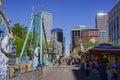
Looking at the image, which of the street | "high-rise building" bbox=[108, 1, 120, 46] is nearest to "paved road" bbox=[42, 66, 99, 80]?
the street

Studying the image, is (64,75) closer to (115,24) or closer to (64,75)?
(64,75)

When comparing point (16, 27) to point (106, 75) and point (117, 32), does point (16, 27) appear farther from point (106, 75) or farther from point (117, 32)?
point (106, 75)

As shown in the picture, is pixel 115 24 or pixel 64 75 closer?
pixel 64 75

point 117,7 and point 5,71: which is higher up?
point 117,7

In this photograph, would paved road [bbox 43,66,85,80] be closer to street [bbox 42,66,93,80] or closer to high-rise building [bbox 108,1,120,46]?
street [bbox 42,66,93,80]

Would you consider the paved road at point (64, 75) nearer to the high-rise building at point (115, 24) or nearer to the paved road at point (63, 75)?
the paved road at point (63, 75)

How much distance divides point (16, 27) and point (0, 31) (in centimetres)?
8005

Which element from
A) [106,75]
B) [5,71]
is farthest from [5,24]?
[5,71]

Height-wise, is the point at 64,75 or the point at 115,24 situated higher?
the point at 115,24

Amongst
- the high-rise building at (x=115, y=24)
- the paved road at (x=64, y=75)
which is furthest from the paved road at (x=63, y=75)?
the high-rise building at (x=115, y=24)

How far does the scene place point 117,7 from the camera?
103312 millimetres

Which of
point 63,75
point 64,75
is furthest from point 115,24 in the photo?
point 63,75

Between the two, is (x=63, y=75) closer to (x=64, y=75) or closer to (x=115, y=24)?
(x=64, y=75)

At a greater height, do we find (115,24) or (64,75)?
(115,24)
